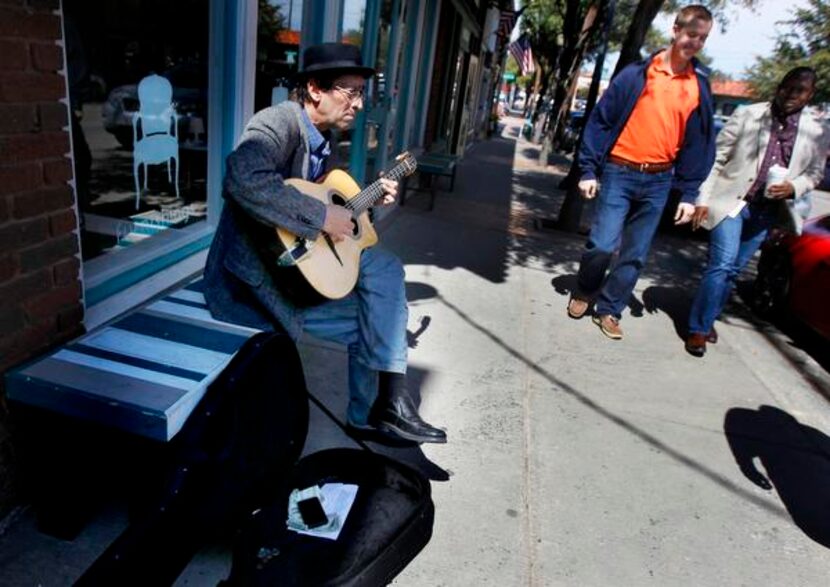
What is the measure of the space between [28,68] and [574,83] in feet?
60.1

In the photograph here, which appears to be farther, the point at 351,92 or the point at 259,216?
the point at 351,92

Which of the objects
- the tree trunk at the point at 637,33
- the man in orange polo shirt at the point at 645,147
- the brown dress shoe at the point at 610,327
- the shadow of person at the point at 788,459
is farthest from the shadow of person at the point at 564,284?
the tree trunk at the point at 637,33

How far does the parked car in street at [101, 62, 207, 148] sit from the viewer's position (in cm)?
269

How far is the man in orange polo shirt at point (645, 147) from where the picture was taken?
383 cm

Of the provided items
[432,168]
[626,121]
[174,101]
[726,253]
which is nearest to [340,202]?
[174,101]

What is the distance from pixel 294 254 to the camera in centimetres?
213

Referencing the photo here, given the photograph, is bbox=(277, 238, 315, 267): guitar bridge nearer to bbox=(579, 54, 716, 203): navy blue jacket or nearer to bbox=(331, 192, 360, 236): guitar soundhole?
bbox=(331, 192, 360, 236): guitar soundhole

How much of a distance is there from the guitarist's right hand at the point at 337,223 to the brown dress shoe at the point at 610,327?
8.89 ft

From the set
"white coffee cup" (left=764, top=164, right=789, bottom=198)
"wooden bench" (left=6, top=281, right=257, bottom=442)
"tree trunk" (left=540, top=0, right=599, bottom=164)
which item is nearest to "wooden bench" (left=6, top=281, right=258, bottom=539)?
"wooden bench" (left=6, top=281, right=257, bottom=442)

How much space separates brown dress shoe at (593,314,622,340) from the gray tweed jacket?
8.95ft

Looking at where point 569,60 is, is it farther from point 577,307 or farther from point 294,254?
point 294,254

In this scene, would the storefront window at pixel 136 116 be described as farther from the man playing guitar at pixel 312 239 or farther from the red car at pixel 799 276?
the red car at pixel 799 276

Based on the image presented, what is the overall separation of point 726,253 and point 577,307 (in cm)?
111

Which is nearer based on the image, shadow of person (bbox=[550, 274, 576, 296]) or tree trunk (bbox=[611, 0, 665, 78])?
shadow of person (bbox=[550, 274, 576, 296])
